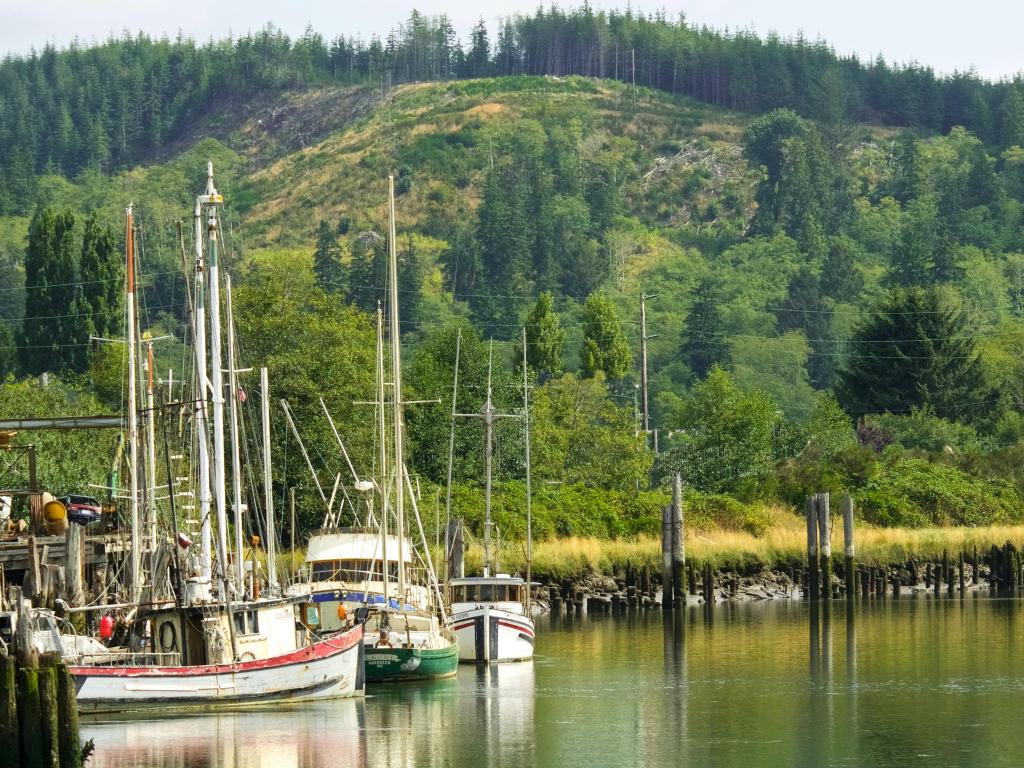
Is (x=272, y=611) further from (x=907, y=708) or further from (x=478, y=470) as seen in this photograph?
(x=478, y=470)

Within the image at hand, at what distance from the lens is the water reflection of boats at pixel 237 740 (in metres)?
40.8

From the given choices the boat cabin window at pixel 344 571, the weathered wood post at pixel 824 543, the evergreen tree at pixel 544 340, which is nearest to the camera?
the boat cabin window at pixel 344 571

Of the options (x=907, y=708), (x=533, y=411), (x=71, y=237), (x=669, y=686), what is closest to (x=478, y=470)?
(x=533, y=411)

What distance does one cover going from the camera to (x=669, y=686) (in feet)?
179

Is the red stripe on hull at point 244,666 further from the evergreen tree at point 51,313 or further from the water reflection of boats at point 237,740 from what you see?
the evergreen tree at point 51,313

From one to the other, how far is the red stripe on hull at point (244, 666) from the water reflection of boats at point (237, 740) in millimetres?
972

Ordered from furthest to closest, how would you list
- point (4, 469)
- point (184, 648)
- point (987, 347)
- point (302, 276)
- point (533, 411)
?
point (987, 347), point (302, 276), point (533, 411), point (4, 469), point (184, 648)

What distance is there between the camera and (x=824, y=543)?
79.1m

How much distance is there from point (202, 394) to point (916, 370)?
94.2 metres

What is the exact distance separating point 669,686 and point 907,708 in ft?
22.9

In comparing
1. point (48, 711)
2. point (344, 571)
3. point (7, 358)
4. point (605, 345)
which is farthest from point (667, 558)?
point (605, 345)

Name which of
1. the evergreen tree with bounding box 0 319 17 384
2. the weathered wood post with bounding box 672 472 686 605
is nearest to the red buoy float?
the weathered wood post with bounding box 672 472 686 605

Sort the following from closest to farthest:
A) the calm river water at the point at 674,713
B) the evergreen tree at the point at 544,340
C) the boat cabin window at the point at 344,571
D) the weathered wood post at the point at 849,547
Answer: the calm river water at the point at 674,713, the boat cabin window at the point at 344,571, the weathered wood post at the point at 849,547, the evergreen tree at the point at 544,340

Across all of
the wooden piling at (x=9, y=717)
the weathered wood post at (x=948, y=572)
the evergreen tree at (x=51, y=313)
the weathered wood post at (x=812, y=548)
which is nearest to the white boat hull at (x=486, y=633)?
the weathered wood post at (x=812, y=548)
